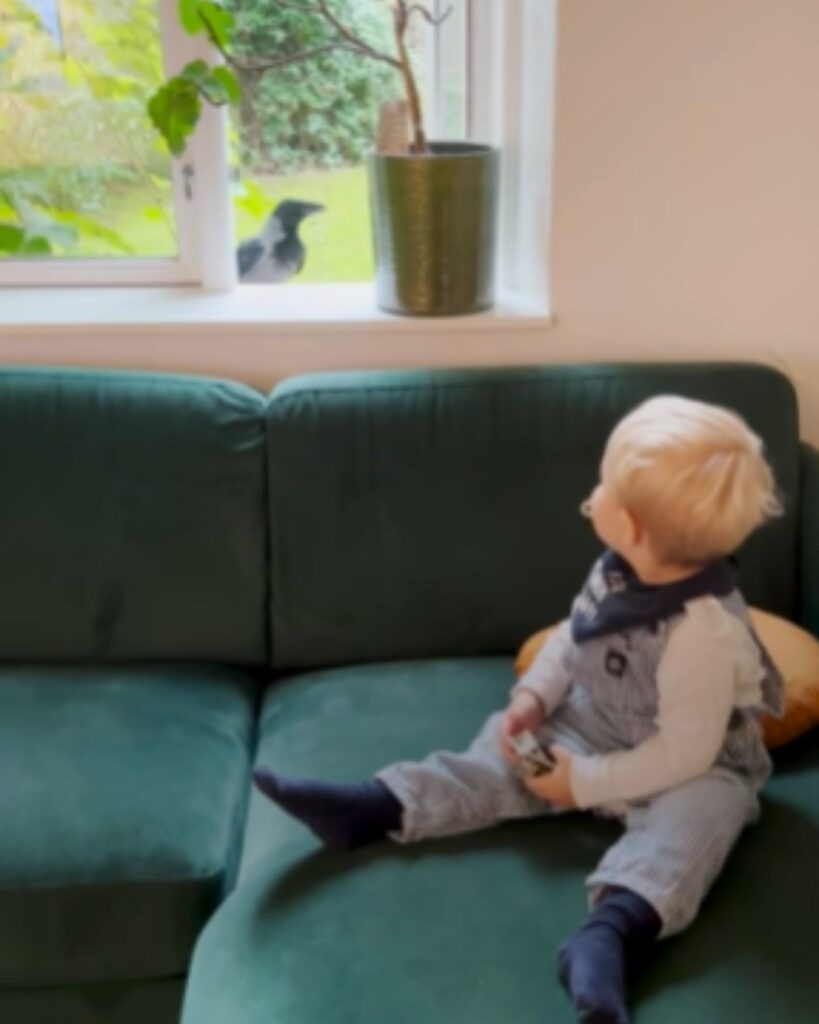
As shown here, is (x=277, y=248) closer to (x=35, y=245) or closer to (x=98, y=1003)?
(x=35, y=245)

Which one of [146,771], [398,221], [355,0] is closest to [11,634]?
[146,771]

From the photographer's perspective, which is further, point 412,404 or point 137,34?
point 137,34

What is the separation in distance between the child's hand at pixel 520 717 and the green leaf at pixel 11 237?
1.32m

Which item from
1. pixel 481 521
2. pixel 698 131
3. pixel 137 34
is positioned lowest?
pixel 481 521

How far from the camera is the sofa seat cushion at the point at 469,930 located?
120 cm

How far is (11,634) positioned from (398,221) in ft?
2.99

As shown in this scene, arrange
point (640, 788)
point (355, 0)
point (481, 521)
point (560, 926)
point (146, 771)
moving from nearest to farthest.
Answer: point (560, 926) → point (640, 788) → point (146, 771) → point (481, 521) → point (355, 0)

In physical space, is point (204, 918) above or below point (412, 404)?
below

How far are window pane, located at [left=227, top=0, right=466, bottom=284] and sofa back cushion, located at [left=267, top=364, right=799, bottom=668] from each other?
19.3 inches

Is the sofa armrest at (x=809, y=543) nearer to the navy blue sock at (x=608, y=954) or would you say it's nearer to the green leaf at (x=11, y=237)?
the navy blue sock at (x=608, y=954)

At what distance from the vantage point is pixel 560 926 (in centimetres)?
129

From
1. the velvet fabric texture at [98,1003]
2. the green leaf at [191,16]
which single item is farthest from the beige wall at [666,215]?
the velvet fabric texture at [98,1003]

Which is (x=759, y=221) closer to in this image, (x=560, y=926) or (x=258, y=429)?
(x=258, y=429)

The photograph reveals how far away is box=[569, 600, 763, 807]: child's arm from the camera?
1374mm
